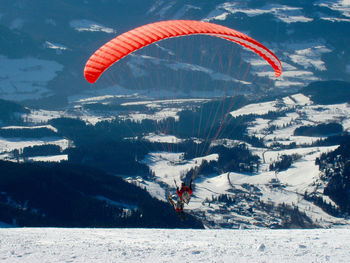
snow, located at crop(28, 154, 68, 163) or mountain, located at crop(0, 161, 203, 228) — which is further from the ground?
snow, located at crop(28, 154, 68, 163)

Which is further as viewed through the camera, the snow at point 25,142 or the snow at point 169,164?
the snow at point 25,142

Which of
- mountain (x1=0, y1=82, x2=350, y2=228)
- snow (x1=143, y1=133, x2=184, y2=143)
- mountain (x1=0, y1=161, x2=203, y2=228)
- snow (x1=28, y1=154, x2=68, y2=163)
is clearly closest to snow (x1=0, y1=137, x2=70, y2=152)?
mountain (x1=0, y1=82, x2=350, y2=228)

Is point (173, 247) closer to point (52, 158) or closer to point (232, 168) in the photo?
point (232, 168)

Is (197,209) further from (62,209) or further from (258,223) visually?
(62,209)

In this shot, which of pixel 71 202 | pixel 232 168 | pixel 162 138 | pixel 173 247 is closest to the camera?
pixel 173 247

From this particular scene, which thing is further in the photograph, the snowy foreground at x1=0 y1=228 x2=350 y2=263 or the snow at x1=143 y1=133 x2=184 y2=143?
the snow at x1=143 y1=133 x2=184 y2=143

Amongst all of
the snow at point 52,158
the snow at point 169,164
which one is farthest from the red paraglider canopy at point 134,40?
the snow at point 52,158

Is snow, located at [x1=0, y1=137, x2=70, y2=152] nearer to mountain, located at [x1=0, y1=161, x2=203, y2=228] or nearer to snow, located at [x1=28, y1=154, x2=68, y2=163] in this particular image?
snow, located at [x1=28, y1=154, x2=68, y2=163]

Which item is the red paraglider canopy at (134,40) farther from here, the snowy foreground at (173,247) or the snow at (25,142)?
the snow at (25,142)

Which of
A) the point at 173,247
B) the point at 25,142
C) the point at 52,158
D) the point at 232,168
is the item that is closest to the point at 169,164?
the point at 232,168

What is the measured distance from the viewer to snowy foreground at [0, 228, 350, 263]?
95.1ft

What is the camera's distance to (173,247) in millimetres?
31719

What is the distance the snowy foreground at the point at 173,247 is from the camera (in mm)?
29000

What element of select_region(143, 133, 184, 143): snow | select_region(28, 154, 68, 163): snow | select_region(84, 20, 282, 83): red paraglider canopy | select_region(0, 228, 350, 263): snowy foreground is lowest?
select_region(28, 154, 68, 163): snow
